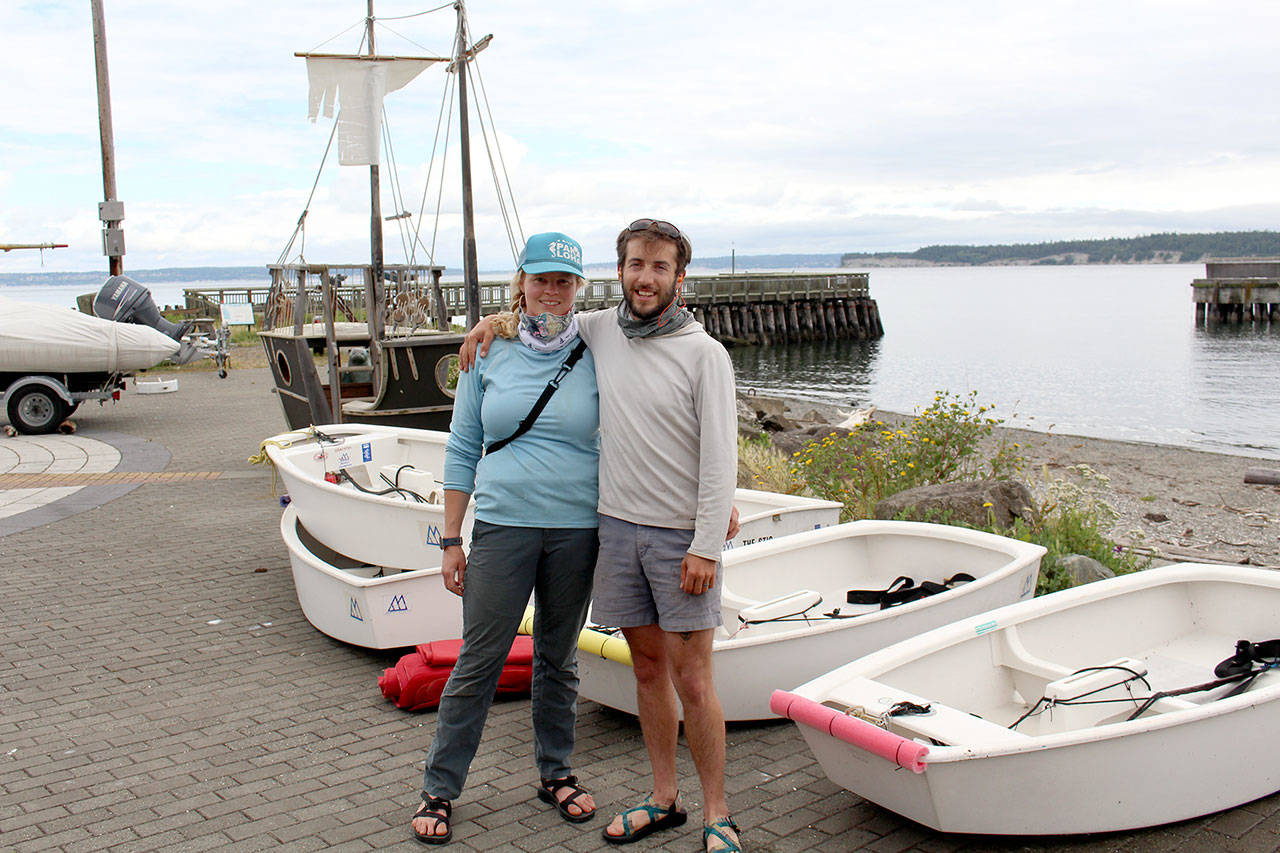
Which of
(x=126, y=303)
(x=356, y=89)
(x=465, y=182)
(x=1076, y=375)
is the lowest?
(x=1076, y=375)

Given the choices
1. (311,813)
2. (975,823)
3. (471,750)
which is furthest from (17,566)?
(975,823)

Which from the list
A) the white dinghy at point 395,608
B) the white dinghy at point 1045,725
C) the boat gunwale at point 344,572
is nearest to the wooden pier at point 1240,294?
the white dinghy at point 1045,725

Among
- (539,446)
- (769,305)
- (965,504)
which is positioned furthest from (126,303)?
(769,305)

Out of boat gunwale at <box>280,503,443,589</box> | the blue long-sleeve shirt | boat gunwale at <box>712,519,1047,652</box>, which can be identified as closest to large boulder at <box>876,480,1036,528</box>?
boat gunwale at <box>712,519,1047,652</box>

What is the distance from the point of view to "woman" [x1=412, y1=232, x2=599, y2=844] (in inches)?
135

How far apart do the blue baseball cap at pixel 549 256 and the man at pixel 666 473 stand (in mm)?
225

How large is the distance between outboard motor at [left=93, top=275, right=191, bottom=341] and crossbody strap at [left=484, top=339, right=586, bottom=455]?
47.1 feet

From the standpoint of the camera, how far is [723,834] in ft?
11.2

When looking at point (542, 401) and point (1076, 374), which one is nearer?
point (542, 401)

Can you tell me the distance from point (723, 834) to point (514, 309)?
1.78m

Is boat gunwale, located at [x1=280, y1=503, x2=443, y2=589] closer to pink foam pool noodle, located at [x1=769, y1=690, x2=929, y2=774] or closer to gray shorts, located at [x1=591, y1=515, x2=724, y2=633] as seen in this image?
gray shorts, located at [x1=591, y1=515, x2=724, y2=633]

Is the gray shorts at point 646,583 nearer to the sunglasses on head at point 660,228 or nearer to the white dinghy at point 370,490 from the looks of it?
the sunglasses on head at point 660,228

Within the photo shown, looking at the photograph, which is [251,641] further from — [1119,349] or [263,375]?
[1119,349]

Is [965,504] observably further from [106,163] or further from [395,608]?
[106,163]
